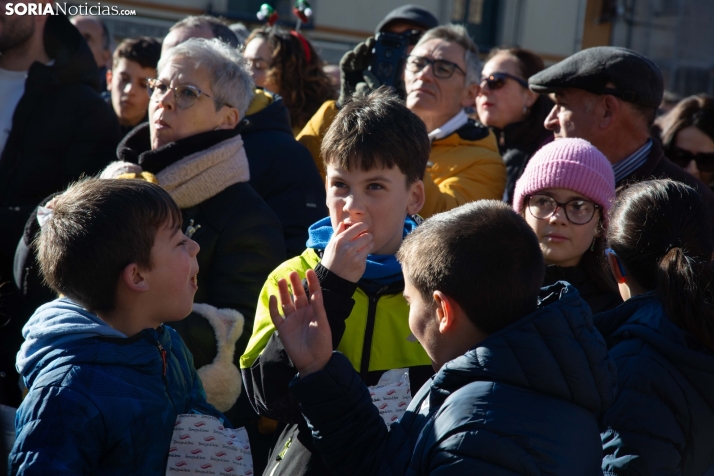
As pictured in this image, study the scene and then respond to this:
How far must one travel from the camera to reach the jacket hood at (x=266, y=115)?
3633mm

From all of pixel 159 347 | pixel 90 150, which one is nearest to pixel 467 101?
pixel 90 150

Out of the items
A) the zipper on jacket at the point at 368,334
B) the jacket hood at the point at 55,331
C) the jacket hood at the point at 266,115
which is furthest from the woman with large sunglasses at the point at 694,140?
the jacket hood at the point at 55,331

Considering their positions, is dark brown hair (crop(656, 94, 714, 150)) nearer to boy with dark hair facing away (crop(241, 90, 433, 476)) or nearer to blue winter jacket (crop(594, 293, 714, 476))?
boy with dark hair facing away (crop(241, 90, 433, 476))

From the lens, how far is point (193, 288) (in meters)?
2.21

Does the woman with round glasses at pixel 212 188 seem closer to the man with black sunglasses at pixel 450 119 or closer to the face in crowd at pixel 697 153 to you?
the man with black sunglasses at pixel 450 119

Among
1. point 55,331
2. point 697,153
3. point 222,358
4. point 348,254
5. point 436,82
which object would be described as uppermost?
point 436,82

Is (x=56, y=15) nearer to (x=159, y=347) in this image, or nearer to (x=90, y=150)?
(x=90, y=150)

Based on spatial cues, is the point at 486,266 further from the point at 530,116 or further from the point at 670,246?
the point at 530,116

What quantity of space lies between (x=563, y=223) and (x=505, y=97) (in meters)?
2.08

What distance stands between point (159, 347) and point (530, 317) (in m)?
1.03

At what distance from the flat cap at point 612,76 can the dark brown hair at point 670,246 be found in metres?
1.14

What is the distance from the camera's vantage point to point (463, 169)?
356 cm

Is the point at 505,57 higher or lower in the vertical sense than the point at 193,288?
higher

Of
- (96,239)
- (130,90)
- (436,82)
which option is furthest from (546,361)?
(130,90)
